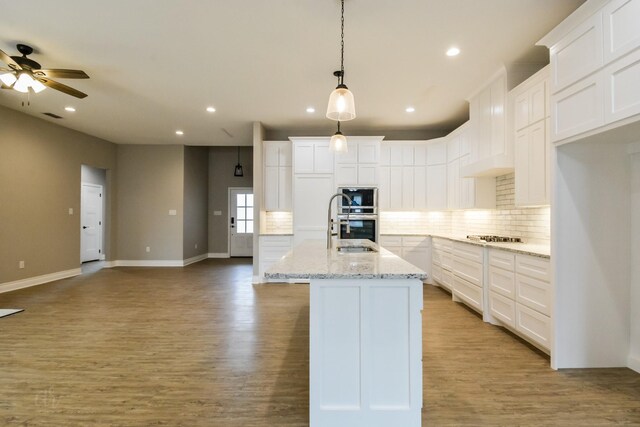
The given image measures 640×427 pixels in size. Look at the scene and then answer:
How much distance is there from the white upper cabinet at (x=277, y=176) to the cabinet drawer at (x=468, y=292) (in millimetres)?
3144

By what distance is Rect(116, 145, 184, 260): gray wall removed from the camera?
24.3ft

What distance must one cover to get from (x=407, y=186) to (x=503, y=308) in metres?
2.99

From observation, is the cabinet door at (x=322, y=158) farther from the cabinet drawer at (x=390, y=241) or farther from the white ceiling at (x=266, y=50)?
the cabinet drawer at (x=390, y=241)

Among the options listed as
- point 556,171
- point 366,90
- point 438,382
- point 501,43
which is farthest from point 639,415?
point 366,90

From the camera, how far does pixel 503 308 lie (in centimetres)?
320

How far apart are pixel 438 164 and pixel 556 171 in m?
3.25

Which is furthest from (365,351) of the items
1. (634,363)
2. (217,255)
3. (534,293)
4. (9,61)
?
(217,255)

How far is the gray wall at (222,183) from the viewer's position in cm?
912

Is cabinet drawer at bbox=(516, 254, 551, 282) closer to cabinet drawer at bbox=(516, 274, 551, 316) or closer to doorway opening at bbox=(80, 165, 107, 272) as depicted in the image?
cabinet drawer at bbox=(516, 274, 551, 316)

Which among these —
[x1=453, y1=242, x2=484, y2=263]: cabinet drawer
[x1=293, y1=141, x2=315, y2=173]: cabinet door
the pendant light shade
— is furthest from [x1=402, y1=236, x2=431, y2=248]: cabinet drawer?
the pendant light shade

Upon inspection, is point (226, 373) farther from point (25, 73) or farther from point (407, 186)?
point (407, 186)

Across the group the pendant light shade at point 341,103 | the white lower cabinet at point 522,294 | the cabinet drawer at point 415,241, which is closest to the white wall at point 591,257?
the white lower cabinet at point 522,294

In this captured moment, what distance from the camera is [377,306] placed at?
1.70 meters

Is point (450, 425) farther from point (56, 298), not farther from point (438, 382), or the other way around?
point (56, 298)
